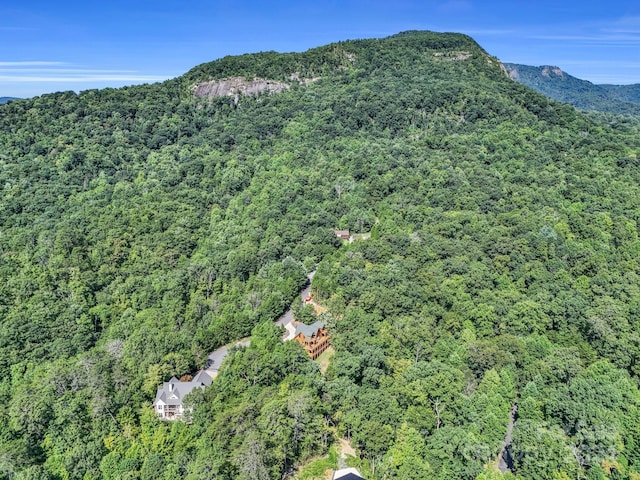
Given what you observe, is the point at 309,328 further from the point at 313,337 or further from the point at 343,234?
the point at 343,234

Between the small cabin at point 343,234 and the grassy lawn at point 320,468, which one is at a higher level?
the small cabin at point 343,234

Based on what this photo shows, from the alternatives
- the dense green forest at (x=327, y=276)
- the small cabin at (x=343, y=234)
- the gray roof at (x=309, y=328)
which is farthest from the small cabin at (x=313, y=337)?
the small cabin at (x=343, y=234)

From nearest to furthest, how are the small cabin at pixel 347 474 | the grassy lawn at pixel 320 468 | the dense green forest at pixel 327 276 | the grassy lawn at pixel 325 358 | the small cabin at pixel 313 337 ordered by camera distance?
the small cabin at pixel 347 474 → the grassy lawn at pixel 320 468 → the dense green forest at pixel 327 276 → the grassy lawn at pixel 325 358 → the small cabin at pixel 313 337

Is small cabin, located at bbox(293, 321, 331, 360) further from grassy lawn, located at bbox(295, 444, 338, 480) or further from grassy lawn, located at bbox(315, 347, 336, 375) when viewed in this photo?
grassy lawn, located at bbox(295, 444, 338, 480)

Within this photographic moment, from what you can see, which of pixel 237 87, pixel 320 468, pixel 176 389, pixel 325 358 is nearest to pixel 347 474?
pixel 320 468

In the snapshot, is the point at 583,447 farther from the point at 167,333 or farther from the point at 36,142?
the point at 36,142

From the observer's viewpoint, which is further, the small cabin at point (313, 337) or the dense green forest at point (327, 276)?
the small cabin at point (313, 337)

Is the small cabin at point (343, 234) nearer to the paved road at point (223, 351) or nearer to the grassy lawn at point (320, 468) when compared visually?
the paved road at point (223, 351)

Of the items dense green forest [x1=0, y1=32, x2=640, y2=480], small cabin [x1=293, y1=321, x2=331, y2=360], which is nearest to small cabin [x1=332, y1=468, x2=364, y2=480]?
dense green forest [x1=0, y1=32, x2=640, y2=480]
